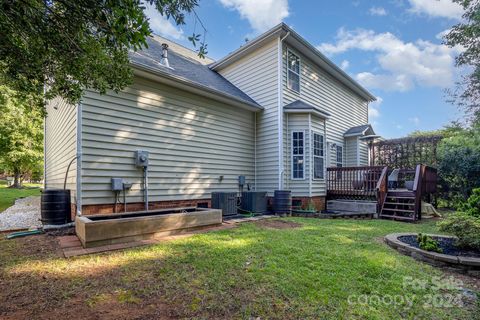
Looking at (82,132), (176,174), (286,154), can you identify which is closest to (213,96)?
(176,174)

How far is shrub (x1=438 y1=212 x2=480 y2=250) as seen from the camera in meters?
3.76

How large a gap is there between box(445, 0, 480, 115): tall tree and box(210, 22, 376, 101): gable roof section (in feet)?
13.1

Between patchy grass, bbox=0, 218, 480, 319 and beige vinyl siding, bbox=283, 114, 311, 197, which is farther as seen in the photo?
beige vinyl siding, bbox=283, 114, 311, 197

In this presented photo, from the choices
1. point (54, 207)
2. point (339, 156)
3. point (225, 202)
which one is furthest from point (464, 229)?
point (339, 156)

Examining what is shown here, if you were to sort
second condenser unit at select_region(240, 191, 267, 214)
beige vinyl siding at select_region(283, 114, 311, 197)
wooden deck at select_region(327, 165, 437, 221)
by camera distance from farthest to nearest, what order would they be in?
beige vinyl siding at select_region(283, 114, 311, 197) → second condenser unit at select_region(240, 191, 267, 214) → wooden deck at select_region(327, 165, 437, 221)

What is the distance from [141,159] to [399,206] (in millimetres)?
8013

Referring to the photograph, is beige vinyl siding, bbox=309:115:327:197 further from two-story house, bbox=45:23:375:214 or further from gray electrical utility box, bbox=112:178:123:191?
gray electrical utility box, bbox=112:178:123:191

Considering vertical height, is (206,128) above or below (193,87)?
below

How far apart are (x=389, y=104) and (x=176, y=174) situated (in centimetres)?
1580

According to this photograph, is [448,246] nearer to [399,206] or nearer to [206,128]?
[399,206]

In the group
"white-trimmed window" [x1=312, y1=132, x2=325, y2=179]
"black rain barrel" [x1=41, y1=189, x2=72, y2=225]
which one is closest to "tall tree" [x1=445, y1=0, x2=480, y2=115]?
"white-trimmed window" [x1=312, y1=132, x2=325, y2=179]

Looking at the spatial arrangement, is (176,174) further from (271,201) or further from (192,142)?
(271,201)

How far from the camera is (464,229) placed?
3.88m

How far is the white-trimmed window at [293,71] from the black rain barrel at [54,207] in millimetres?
7728
